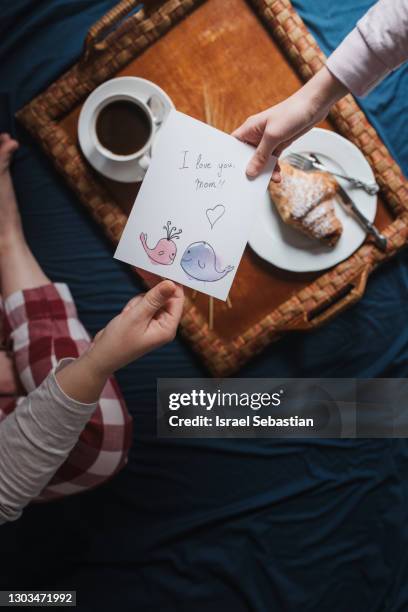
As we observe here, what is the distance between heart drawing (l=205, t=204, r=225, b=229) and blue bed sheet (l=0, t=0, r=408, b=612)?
39cm

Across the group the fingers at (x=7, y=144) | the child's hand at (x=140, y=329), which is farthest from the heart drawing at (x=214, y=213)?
the fingers at (x=7, y=144)

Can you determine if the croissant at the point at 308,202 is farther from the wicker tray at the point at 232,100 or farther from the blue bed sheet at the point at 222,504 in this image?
the blue bed sheet at the point at 222,504

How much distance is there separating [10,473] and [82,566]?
44 centimetres

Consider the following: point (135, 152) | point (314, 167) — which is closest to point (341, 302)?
point (314, 167)

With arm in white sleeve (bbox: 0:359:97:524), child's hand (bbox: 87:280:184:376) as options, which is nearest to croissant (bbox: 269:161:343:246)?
child's hand (bbox: 87:280:184:376)

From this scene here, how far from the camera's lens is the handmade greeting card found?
28.0 inches

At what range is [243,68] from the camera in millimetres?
913

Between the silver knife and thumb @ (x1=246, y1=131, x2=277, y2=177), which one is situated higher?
thumb @ (x1=246, y1=131, x2=277, y2=177)

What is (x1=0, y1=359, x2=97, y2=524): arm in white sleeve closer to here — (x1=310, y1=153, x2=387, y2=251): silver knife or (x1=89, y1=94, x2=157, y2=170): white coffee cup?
(x1=89, y1=94, x2=157, y2=170): white coffee cup

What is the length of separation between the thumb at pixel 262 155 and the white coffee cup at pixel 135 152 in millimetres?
211

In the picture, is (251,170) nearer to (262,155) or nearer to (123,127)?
(262,155)

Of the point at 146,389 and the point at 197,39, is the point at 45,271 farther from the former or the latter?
the point at 197,39

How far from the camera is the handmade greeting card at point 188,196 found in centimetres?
71

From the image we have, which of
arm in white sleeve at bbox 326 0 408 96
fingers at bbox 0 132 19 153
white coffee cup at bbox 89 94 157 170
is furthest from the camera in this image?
fingers at bbox 0 132 19 153
